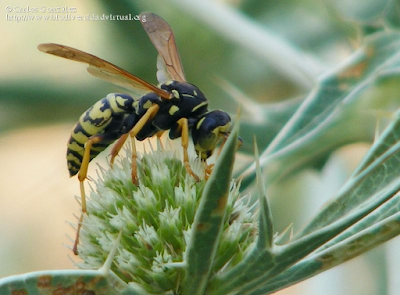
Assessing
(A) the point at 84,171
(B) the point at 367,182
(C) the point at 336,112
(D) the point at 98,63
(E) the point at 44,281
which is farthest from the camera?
(C) the point at 336,112

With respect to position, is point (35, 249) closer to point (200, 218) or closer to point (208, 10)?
point (208, 10)

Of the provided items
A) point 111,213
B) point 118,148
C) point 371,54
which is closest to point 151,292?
point 111,213

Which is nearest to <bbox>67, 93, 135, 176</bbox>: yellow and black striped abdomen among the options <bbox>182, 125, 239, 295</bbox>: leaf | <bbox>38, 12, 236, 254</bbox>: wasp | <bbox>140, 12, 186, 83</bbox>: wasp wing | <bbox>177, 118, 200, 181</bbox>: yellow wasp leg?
<bbox>38, 12, 236, 254</bbox>: wasp

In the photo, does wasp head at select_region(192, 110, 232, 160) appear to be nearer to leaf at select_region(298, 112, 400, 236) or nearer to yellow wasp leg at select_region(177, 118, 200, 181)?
yellow wasp leg at select_region(177, 118, 200, 181)

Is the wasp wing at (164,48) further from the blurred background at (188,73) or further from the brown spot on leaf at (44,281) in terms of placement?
the brown spot on leaf at (44,281)

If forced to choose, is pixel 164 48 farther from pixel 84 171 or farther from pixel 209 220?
pixel 209 220

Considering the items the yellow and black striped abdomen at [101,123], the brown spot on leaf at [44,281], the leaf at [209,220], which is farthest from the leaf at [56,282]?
the yellow and black striped abdomen at [101,123]

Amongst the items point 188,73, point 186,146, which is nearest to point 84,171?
point 186,146
